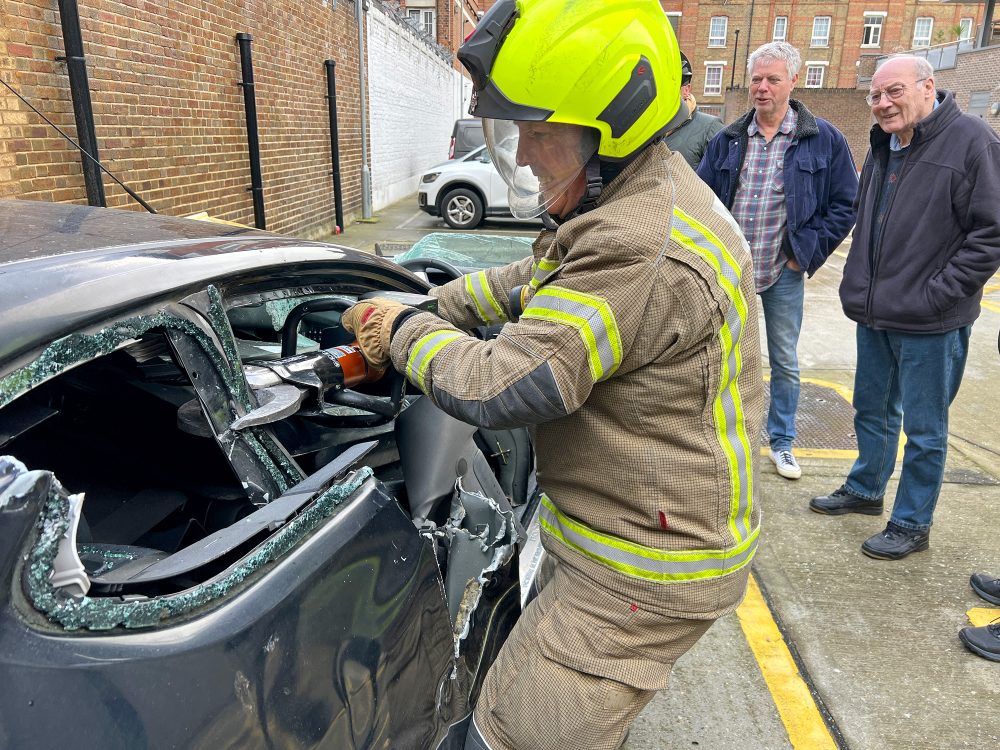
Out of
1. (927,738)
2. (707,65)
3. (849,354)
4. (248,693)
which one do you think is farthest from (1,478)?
(707,65)

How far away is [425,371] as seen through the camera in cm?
142

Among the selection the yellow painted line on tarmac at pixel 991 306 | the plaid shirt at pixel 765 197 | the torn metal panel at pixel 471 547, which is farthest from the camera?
the yellow painted line on tarmac at pixel 991 306

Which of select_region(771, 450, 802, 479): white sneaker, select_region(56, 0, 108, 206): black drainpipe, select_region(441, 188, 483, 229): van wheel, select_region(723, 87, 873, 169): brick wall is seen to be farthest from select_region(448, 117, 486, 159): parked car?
select_region(723, 87, 873, 169): brick wall

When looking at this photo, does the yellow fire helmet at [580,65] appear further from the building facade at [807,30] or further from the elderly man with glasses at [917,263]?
the building facade at [807,30]

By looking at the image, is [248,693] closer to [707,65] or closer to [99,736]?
[99,736]

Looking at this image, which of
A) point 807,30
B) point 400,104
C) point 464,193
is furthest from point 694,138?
point 807,30

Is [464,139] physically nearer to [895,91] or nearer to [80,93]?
[80,93]

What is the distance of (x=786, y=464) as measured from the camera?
4.07 metres

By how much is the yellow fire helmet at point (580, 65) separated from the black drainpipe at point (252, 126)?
7.04 m

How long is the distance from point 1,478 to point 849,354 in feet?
21.5

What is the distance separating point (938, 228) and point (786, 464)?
5.04 feet

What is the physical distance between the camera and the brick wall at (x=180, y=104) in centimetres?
462

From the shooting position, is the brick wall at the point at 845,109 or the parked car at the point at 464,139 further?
the brick wall at the point at 845,109

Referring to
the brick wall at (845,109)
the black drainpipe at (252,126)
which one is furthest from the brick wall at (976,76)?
the black drainpipe at (252,126)
